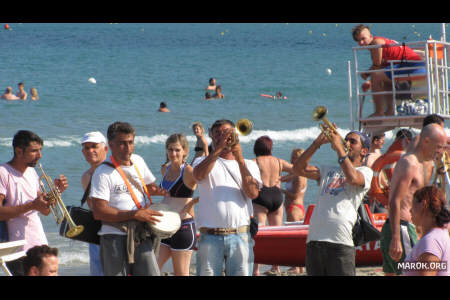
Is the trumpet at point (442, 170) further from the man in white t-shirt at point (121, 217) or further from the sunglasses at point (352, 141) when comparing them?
the man in white t-shirt at point (121, 217)

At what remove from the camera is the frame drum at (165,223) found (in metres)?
5.29

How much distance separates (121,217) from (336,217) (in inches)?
59.0

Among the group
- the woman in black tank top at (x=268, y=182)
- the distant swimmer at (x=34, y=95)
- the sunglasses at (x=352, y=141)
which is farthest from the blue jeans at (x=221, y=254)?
the distant swimmer at (x=34, y=95)

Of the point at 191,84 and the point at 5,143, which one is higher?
the point at 191,84

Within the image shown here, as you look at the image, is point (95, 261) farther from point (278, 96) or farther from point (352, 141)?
point (278, 96)

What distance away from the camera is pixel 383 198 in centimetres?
836

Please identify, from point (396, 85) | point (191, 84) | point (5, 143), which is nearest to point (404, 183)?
point (396, 85)

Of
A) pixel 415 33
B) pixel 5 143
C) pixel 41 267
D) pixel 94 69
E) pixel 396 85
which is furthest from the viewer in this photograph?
pixel 415 33

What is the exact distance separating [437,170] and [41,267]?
3223 millimetres
